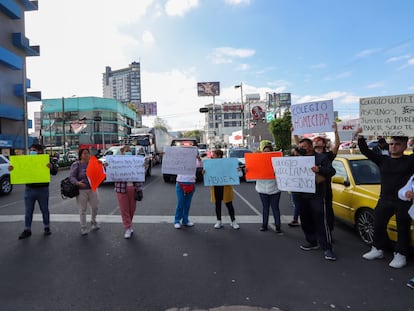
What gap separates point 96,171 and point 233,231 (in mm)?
2976

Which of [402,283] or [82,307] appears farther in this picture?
[402,283]

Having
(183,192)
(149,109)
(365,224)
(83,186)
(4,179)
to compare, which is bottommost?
(365,224)

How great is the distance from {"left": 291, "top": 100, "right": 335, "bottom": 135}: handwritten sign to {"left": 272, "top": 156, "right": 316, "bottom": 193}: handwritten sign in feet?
2.51

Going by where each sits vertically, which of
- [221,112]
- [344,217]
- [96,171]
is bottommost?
[344,217]

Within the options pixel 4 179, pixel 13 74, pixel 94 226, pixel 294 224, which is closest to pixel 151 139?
pixel 4 179

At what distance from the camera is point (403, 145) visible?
3939 millimetres

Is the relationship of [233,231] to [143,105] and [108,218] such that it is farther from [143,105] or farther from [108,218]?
[143,105]

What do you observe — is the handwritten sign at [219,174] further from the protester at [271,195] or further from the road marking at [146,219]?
the road marking at [146,219]

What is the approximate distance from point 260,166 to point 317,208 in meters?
1.50

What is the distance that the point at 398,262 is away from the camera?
12.5 feet

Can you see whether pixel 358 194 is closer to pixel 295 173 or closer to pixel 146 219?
pixel 295 173

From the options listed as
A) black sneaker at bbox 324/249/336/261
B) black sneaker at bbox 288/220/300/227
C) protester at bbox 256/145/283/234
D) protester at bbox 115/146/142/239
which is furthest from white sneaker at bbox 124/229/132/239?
black sneaker at bbox 324/249/336/261

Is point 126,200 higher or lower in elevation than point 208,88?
lower

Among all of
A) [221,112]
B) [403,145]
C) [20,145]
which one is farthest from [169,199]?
[221,112]
